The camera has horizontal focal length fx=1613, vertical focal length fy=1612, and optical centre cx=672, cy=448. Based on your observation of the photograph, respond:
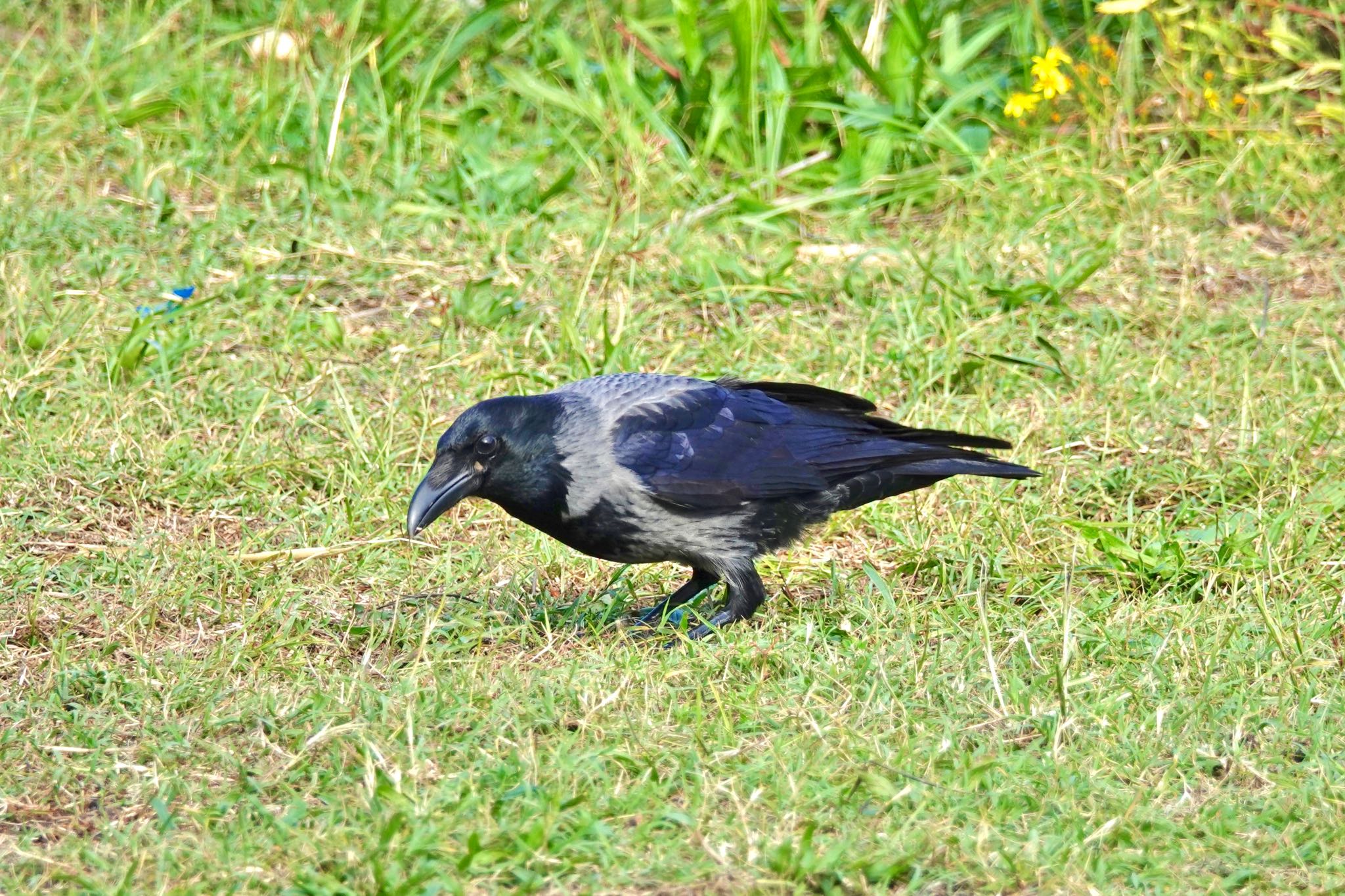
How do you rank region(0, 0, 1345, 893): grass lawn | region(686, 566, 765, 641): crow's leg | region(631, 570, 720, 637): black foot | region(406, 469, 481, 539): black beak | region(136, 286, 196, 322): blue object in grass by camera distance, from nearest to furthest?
region(0, 0, 1345, 893): grass lawn < region(406, 469, 481, 539): black beak < region(686, 566, 765, 641): crow's leg < region(631, 570, 720, 637): black foot < region(136, 286, 196, 322): blue object in grass

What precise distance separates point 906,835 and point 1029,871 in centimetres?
24

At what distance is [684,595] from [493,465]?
70cm

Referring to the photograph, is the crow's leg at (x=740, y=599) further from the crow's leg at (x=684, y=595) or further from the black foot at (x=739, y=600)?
the crow's leg at (x=684, y=595)

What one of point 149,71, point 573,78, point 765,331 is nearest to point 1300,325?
point 765,331

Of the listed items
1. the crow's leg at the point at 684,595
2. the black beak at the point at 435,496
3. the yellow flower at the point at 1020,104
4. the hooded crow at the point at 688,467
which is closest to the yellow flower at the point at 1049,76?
the yellow flower at the point at 1020,104

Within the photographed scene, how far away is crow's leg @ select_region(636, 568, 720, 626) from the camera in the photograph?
14.4 feet

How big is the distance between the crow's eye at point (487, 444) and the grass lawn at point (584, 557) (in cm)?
46

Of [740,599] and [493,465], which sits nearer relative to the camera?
[493,465]

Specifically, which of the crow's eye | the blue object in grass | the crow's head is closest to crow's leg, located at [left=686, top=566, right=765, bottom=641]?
the crow's head

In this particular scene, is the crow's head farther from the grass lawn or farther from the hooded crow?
the grass lawn

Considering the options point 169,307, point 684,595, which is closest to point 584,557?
point 684,595

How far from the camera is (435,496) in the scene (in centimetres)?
406

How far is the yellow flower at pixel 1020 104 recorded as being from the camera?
6.63 meters

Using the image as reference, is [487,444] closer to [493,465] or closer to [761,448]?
[493,465]
